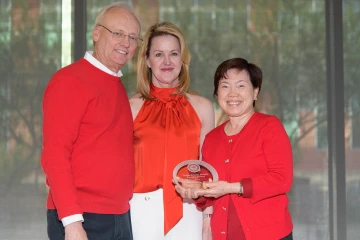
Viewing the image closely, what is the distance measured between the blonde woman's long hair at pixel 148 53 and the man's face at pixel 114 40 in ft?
1.29

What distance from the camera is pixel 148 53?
9.90 ft

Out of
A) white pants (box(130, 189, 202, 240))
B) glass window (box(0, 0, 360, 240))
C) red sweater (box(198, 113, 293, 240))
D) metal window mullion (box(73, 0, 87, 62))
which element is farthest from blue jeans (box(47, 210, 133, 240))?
metal window mullion (box(73, 0, 87, 62))

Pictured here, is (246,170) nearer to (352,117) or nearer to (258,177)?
(258,177)

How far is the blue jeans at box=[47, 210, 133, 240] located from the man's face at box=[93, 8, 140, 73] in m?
0.65

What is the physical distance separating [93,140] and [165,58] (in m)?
0.75

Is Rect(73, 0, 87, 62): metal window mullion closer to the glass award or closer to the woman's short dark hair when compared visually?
the woman's short dark hair

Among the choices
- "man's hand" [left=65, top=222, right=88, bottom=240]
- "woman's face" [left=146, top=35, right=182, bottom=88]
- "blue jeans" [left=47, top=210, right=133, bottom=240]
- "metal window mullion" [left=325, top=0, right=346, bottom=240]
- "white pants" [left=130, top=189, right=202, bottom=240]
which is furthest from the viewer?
"metal window mullion" [left=325, top=0, right=346, bottom=240]

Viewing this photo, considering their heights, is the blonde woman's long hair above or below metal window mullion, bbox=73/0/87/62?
below

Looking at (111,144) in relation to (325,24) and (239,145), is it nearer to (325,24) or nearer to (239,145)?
(239,145)

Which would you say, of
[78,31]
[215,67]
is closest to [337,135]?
[215,67]

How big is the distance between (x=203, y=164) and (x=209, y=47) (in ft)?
7.52

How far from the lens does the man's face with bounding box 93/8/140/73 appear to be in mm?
2564

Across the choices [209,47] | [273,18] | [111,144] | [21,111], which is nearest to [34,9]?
[21,111]

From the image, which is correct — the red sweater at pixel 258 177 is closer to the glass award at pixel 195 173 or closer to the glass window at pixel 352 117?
the glass award at pixel 195 173
